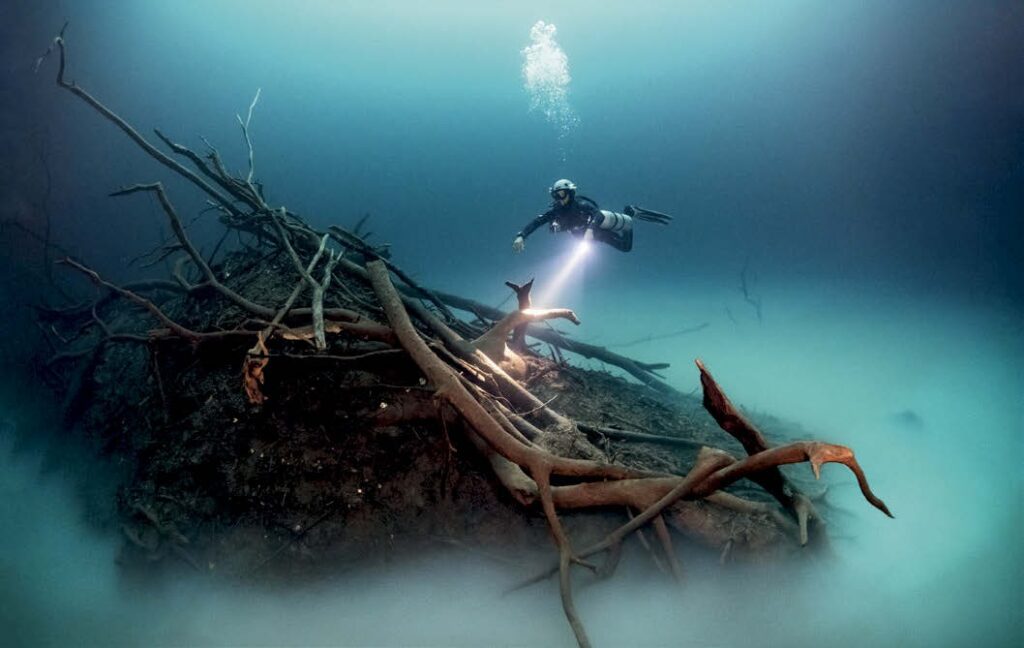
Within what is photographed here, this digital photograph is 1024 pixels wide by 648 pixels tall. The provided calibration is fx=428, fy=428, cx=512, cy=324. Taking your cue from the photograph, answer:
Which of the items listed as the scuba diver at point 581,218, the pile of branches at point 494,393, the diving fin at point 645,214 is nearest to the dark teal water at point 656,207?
the pile of branches at point 494,393

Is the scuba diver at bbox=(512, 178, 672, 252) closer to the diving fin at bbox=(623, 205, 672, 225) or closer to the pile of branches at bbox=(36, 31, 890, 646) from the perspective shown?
the diving fin at bbox=(623, 205, 672, 225)

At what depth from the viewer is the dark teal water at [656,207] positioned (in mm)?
3367

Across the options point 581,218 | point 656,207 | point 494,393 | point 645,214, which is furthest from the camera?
point 656,207

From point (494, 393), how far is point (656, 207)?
7922 cm

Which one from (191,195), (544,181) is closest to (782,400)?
(191,195)

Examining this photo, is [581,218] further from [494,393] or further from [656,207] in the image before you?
[656,207]

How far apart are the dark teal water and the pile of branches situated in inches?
30.2

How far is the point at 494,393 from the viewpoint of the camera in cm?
415

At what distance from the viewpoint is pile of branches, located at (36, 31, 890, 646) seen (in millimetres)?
2672

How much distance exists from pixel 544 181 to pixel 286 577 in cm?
8854

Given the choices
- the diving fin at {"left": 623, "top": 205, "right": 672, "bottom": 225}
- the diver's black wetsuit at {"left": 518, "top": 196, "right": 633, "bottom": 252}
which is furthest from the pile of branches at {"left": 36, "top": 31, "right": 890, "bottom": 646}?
the diving fin at {"left": 623, "top": 205, "right": 672, "bottom": 225}

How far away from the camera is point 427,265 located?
72.9 metres

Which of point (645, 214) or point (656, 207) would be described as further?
point (656, 207)

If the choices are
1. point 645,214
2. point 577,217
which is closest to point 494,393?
point 577,217
